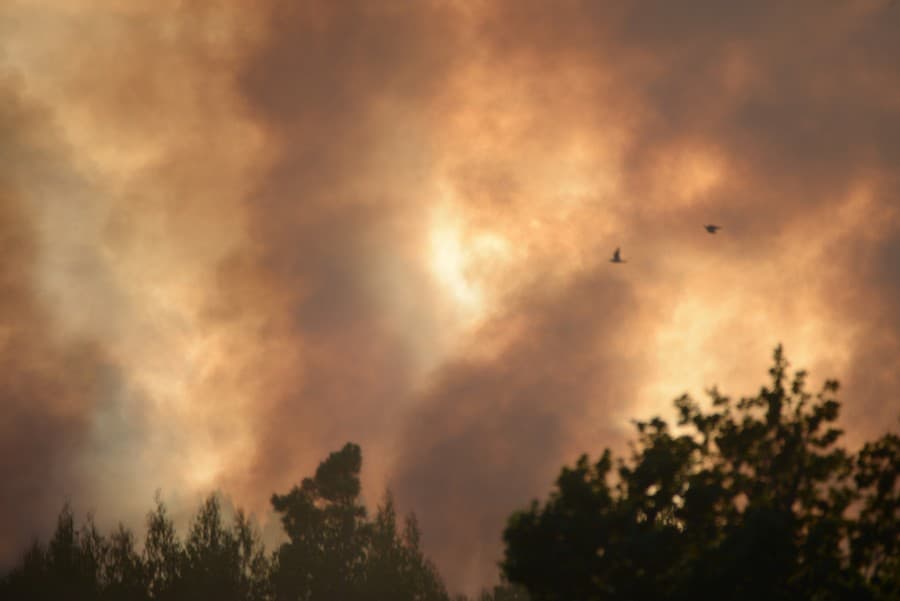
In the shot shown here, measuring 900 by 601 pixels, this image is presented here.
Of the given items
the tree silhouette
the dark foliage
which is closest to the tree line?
the tree silhouette

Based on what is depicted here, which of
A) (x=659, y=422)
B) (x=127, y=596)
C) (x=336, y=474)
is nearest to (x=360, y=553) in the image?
(x=336, y=474)

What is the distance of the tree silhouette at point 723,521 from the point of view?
111 ft

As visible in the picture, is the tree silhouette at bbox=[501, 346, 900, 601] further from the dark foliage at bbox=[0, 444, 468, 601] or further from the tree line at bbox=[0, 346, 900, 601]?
the dark foliage at bbox=[0, 444, 468, 601]

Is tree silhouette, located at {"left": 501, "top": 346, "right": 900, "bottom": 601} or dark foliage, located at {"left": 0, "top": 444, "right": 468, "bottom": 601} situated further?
dark foliage, located at {"left": 0, "top": 444, "right": 468, "bottom": 601}

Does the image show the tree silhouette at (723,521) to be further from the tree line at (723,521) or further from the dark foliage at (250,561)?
the dark foliage at (250,561)

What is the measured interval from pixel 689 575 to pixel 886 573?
26.3 ft

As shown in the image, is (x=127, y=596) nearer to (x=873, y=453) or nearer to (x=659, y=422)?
(x=659, y=422)

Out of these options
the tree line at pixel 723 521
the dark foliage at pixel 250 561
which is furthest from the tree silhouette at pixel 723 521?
the dark foliage at pixel 250 561

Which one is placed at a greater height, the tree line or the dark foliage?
Answer: the dark foliage

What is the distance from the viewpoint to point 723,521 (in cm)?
3812

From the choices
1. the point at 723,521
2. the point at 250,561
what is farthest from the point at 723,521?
the point at 250,561

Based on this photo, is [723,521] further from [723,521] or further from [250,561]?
[250,561]

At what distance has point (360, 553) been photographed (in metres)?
95.8

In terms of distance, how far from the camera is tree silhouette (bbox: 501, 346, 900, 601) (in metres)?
33.8
